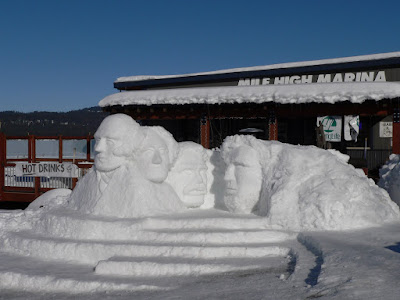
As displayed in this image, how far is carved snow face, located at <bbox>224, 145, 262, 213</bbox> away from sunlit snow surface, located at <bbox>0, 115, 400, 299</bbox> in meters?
0.02

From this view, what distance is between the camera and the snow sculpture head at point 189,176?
29.8 ft

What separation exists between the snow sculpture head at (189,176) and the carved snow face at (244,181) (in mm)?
646

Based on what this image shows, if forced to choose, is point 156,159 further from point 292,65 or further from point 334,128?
point 292,65

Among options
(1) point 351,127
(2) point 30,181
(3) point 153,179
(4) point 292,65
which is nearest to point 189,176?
(3) point 153,179

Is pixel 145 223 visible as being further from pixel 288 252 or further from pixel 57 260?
pixel 288 252

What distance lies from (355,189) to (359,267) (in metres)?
2.86

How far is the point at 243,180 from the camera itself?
343 inches

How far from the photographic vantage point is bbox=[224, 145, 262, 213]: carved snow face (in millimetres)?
8656

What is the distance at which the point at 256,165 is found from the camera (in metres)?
8.76

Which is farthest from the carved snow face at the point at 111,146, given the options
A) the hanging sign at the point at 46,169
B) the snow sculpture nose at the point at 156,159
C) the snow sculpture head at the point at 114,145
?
the hanging sign at the point at 46,169

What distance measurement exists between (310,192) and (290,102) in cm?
661

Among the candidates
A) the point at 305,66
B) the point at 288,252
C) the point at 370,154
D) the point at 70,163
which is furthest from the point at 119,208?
the point at 305,66

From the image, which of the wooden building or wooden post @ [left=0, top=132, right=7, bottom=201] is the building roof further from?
wooden post @ [left=0, top=132, right=7, bottom=201]

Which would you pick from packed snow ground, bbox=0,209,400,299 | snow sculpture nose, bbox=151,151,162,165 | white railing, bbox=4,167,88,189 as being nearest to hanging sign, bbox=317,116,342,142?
white railing, bbox=4,167,88,189
